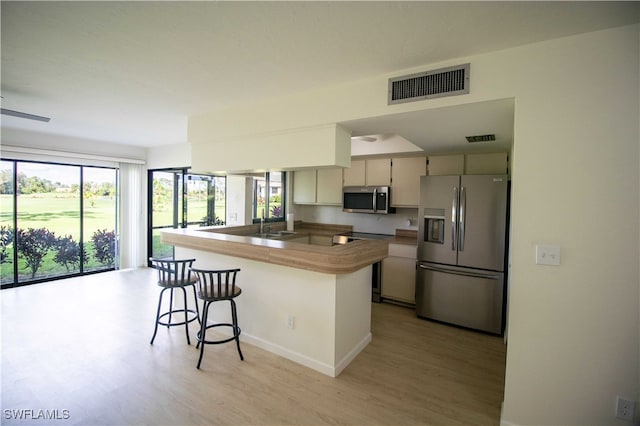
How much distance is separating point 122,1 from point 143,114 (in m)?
2.40

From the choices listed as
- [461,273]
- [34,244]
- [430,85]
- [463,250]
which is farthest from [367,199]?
[34,244]

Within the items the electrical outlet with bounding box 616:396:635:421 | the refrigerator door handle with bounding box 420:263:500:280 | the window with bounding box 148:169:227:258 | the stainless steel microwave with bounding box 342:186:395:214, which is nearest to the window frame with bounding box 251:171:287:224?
the window with bounding box 148:169:227:258

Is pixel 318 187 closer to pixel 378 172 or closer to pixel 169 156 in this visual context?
pixel 378 172

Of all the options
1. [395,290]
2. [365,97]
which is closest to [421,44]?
[365,97]

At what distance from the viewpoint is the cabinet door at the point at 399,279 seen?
13.7ft

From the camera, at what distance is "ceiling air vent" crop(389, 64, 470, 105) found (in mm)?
2061

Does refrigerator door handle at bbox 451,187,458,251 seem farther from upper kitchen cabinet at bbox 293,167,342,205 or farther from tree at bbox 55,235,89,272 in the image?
tree at bbox 55,235,89,272

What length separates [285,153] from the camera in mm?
2963

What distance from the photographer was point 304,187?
5449mm

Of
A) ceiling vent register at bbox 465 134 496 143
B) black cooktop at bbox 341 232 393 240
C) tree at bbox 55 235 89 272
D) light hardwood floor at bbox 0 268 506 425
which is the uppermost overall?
ceiling vent register at bbox 465 134 496 143

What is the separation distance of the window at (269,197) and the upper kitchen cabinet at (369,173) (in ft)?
4.09

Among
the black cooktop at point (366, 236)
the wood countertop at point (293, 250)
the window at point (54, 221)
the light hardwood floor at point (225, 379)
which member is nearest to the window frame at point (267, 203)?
the black cooktop at point (366, 236)

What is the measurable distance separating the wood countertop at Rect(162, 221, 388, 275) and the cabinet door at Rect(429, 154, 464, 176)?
1.86 m

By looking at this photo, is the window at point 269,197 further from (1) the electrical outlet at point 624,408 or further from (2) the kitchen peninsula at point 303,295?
(1) the electrical outlet at point 624,408
